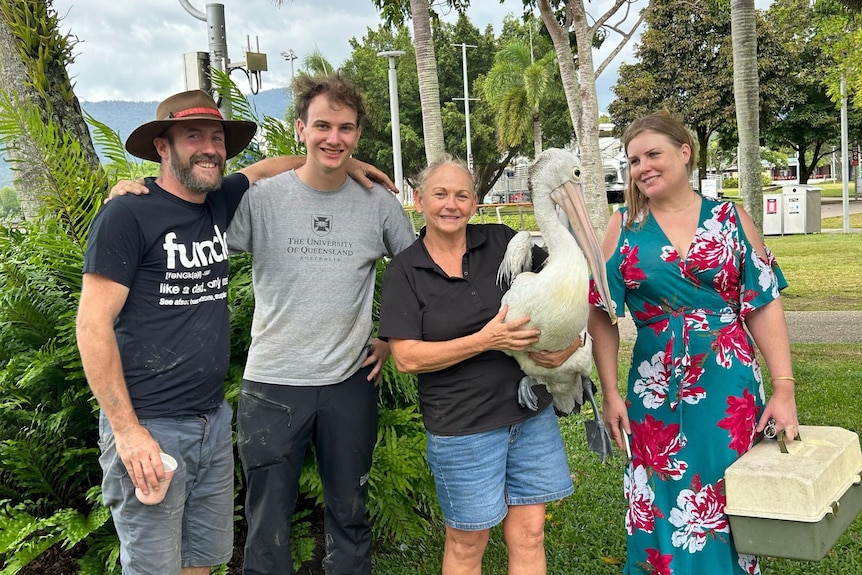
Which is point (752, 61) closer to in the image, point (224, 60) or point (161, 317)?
point (224, 60)

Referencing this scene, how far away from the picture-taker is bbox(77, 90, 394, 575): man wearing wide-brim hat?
2586 millimetres

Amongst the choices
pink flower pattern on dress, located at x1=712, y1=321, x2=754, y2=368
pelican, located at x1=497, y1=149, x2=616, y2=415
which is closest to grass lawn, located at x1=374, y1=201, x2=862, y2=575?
pelican, located at x1=497, y1=149, x2=616, y2=415

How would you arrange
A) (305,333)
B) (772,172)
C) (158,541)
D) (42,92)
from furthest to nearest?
(772,172)
(42,92)
(305,333)
(158,541)

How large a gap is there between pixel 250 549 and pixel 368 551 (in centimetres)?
54

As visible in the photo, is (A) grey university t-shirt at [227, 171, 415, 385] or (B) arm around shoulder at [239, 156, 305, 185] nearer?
(A) grey university t-shirt at [227, 171, 415, 385]

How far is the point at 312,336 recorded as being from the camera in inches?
124

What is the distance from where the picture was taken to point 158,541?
8.96ft

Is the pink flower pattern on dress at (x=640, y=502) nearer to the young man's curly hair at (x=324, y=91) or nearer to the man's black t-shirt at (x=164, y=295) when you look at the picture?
the man's black t-shirt at (x=164, y=295)

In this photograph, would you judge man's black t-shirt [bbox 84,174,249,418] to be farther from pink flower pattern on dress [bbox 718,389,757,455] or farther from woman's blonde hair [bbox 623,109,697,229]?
pink flower pattern on dress [bbox 718,389,757,455]

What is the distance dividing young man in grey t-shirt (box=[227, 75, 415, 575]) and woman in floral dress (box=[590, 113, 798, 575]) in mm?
1145

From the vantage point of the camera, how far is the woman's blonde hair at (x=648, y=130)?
316 centimetres

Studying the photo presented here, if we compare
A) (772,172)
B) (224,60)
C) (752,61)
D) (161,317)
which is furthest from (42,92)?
(772,172)

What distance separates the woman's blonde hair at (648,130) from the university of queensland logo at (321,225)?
→ 53.2 inches

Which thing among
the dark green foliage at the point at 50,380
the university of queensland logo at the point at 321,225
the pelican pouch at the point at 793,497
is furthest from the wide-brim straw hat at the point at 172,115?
the pelican pouch at the point at 793,497
